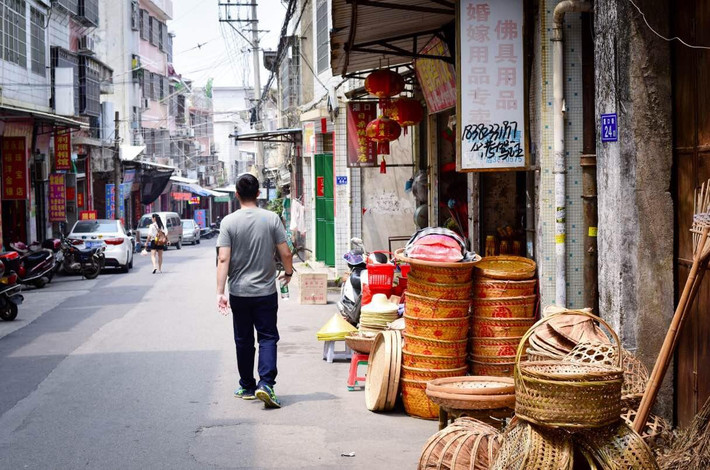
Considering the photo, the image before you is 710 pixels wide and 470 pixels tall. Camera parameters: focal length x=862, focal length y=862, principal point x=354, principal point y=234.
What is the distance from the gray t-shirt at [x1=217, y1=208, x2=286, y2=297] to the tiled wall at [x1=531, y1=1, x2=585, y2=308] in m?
2.43

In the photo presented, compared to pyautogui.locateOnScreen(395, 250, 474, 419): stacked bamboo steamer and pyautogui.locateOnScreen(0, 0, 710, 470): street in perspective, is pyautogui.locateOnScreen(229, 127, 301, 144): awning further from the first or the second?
pyautogui.locateOnScreen(395, 250, 474, 419): stacked bamboo steamer

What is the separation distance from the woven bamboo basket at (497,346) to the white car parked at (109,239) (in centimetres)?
1854

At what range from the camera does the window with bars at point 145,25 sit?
160ft

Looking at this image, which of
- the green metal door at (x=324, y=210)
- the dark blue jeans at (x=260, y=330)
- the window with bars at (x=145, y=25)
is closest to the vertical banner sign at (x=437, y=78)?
the dark blue jeans at (x=260, y=330)

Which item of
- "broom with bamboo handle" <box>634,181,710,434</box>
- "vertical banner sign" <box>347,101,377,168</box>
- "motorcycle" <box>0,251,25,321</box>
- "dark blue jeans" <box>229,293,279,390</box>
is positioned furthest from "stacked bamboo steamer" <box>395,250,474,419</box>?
"vertical banner sign" <box>347,101,377,168</box>

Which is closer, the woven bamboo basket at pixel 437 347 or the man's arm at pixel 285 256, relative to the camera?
the woven bamboo basket at pixel 437 347

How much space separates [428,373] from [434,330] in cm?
36

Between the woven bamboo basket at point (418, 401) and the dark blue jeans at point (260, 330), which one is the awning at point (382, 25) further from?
the woven bamboo basket at point (418, 401)

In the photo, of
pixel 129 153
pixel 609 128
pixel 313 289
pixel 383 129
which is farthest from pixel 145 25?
pixel 609 128

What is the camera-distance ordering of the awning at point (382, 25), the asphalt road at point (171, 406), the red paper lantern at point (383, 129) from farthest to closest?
the red paper lantern at point (383, 129)
the awning at point (382, 25)
the asphalt road at point (171, 406)

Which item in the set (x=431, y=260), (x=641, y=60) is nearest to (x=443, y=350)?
(x=431, y=260)

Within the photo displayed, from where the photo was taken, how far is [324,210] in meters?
22.5

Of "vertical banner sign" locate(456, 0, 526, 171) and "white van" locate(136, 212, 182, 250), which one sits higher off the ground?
"vertical banner sign" locate(456, 0, 526, 171)

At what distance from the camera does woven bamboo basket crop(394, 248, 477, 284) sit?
→ 7137 mm
